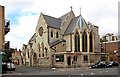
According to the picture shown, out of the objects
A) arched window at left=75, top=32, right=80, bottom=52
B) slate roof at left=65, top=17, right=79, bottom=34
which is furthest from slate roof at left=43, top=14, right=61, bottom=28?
arched window at left=75, top=32, right=80, bottom=52

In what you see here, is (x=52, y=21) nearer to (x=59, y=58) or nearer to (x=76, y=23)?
(x=76, y=23)

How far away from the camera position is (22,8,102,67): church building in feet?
226

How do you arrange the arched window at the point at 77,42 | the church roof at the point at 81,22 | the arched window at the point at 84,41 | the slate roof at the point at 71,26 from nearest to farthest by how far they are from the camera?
the arched window at the point at 84,41
the arched window at the point at 77,42
the church roof at the point at 81,22
the slate roof at the point at 71,26

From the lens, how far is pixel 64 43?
75188 millimetres

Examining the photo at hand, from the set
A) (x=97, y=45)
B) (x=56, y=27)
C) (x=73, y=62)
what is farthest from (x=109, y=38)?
(x=73, y=62)

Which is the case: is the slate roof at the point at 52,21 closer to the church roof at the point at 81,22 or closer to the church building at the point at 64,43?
the church building at the point at 64,43

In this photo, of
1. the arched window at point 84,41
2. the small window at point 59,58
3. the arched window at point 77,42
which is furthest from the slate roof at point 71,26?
the small window at point 59,58

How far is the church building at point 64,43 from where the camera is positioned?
69.0 metres

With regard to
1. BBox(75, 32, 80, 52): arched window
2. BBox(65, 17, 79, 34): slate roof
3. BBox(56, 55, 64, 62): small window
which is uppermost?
BBox(65, 17, 79, 34): slate roof

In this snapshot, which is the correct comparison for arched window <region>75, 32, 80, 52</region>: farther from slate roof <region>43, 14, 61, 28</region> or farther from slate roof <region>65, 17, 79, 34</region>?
slate roof <region>43, 14, 61, 28</region>

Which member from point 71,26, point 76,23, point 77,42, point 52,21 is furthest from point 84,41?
point 52,21

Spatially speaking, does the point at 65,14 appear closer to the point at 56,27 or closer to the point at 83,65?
the point at 56,27

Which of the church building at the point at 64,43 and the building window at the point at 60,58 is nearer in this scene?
the building window at the point at 60,58

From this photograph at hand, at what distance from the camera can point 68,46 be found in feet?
241
